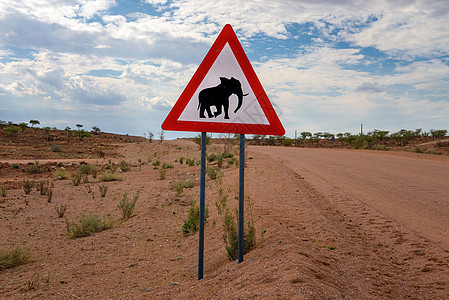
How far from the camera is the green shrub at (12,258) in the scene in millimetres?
5086

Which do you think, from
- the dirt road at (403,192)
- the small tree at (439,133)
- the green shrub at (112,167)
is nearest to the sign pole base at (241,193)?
the dirt road at (403,192)

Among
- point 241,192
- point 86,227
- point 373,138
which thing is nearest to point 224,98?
point 241,192

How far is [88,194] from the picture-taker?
1151 cm

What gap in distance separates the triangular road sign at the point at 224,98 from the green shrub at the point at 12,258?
3480mm

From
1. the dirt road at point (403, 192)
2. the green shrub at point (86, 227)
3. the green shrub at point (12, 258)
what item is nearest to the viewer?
the green shrub at point (12, 258)

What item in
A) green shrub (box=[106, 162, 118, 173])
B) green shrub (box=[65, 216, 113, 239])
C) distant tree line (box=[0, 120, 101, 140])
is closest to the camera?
green shrub (box=[65, 216, 113, 239])

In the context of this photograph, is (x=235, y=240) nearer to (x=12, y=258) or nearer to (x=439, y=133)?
(x=12, y=258)

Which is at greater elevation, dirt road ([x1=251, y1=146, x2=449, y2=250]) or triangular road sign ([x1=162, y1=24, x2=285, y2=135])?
triangular road sign ([x1=162, y1=24, x2=285, y2=135])

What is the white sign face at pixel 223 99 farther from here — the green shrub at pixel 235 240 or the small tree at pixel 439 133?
the small tree at pixel 439 133

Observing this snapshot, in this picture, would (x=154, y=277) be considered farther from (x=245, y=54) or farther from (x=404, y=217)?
(x=404, y=217)

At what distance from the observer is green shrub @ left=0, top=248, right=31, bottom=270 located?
5.09 meters

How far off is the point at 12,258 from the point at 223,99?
412cm

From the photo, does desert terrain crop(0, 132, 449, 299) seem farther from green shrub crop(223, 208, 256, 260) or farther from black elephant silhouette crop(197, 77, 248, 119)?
black elephant silhouette crop(197, 77, 248, 119)

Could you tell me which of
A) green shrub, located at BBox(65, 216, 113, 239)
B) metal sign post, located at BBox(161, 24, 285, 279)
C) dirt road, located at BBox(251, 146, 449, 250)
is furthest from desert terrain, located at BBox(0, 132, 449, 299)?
metal sign post, located at BBox(161, 24, 285, 279)
